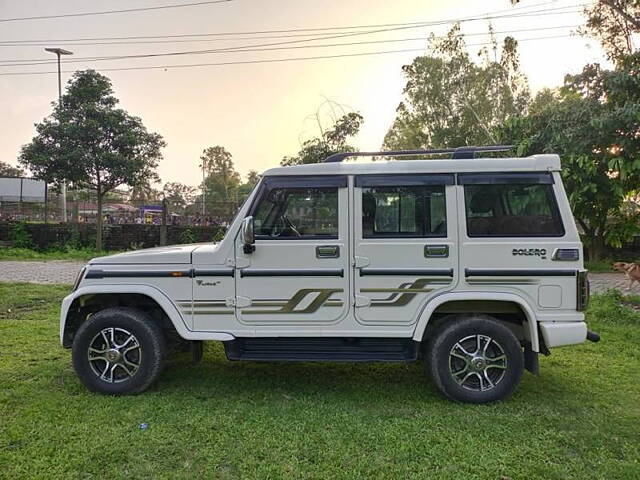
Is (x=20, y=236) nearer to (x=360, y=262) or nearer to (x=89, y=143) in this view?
(x=89, y=143)

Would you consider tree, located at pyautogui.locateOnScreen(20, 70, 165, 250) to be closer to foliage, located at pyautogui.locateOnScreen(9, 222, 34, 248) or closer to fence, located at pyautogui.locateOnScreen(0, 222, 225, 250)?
A: fence, located at pyautogui.locateOnScreen(0, 222, 225, 250)

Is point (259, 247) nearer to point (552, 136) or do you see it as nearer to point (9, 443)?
point (9, 443)

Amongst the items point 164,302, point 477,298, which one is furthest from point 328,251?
point 164,302

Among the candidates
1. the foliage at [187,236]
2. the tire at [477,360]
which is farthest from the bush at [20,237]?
the tire at [477,360]

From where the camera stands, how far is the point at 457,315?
4.05 m

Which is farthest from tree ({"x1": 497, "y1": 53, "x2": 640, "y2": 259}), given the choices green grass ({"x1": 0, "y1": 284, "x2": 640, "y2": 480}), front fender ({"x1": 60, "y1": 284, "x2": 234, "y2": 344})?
front fender ({"x1": 60, "y1": 284, "x2": 234, "y2": 344})

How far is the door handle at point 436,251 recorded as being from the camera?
152 inches

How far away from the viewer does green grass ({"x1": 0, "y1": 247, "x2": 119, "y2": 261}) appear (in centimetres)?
1645

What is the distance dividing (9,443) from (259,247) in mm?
2245

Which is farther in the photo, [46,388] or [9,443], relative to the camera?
[46,388]

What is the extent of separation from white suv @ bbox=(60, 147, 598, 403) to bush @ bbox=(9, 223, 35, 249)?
1683cm

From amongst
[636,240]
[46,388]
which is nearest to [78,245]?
[46,388]

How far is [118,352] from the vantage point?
407 cm

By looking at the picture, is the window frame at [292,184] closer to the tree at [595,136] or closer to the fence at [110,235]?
the tree at [595,136]
